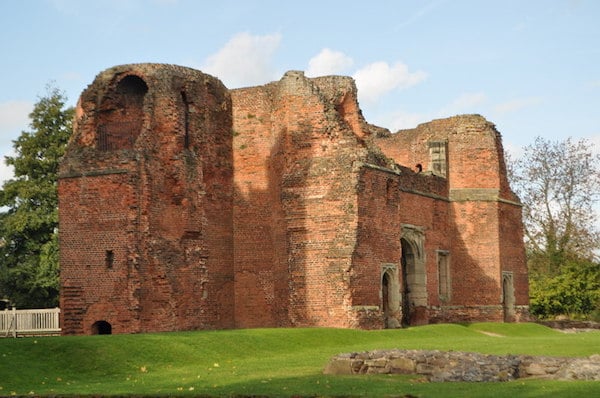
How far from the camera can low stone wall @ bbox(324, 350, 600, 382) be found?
15.2 meters

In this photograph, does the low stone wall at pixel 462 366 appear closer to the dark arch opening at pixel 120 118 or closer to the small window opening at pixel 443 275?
the dark arch opening at pixel 120 118

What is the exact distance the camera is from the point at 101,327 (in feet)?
84.5

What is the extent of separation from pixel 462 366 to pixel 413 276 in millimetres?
17992

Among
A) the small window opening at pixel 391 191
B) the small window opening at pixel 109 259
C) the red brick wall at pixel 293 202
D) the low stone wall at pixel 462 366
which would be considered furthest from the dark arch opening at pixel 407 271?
the low stone wall at pixel 462 366

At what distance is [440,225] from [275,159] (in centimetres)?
865

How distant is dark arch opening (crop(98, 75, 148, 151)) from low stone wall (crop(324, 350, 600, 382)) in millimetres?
12646

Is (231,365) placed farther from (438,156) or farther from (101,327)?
(438,156)

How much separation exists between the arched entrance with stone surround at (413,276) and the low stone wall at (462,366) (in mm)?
16195

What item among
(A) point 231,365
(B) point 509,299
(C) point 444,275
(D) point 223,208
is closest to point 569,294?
(B) point 509,299

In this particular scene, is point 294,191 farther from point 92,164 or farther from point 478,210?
point 478,210

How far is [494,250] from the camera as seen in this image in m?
35.8

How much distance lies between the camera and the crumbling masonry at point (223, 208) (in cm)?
2567

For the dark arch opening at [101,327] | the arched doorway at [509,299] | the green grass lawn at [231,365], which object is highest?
the arched doorway at [509,299]

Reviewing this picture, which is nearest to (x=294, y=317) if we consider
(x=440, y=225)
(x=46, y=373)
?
(x=440, y=225)
